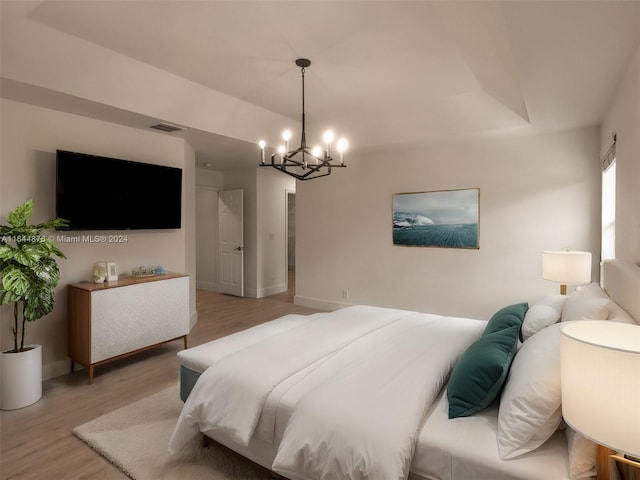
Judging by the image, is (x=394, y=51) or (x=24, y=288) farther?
(x=394, y=51)

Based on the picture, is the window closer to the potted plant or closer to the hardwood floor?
the hardwood floor

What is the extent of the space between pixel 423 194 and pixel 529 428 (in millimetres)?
3810

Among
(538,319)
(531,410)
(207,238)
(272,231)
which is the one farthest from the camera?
(207,238)

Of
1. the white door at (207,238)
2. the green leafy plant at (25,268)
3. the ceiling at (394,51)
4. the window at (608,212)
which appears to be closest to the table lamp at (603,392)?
the ceiling at (394,51)

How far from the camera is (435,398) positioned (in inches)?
71.2

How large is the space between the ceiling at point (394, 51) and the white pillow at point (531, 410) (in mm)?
1571

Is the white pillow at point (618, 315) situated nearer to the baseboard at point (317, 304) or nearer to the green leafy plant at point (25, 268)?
the green leafy plant at point (25, 268)

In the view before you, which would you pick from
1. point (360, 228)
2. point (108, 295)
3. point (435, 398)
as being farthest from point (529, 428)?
point (360, 228)

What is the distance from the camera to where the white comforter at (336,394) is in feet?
4.89

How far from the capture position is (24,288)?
266 cm

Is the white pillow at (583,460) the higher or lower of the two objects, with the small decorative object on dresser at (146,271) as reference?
lower

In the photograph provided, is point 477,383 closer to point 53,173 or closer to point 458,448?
point 458,448

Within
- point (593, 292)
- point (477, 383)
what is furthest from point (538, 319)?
point (477, 383)

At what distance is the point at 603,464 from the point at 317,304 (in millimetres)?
4818
